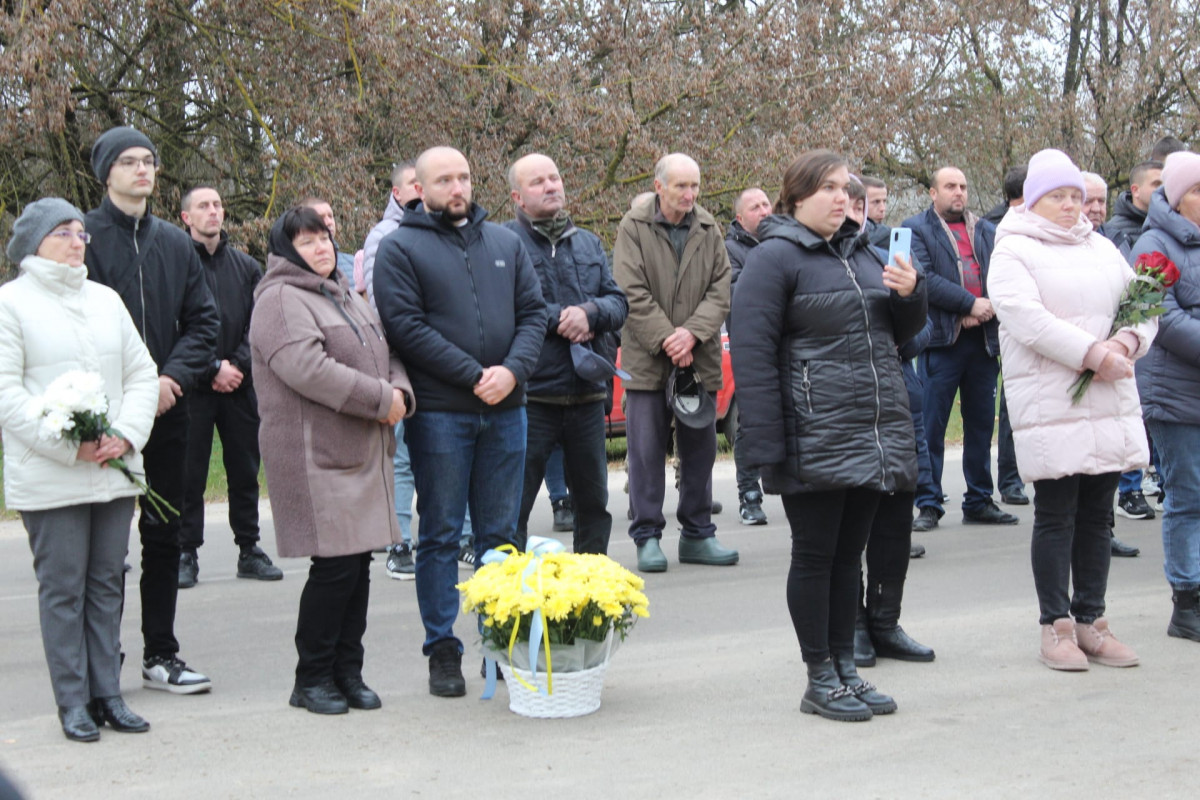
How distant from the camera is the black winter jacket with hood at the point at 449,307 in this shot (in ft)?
18.4

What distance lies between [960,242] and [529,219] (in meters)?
3.67

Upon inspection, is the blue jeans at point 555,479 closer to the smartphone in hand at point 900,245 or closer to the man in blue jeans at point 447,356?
the man in blue jeans at point 447,356

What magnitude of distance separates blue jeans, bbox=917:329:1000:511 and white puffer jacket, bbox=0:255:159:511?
5.84 m

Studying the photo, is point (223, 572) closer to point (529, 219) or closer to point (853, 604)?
point (529, 219)

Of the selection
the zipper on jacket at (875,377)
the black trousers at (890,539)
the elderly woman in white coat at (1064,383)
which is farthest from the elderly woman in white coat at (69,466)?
the elderly woman in white coat at (1064,383)

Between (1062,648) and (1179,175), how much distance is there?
2325 millimetres

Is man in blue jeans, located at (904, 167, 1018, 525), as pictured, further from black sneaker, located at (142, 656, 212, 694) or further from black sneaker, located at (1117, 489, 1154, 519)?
black sneaker, located at (142, 656, 212, 694)

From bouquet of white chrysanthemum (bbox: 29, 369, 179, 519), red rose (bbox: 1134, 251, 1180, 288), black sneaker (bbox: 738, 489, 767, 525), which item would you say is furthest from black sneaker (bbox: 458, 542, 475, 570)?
red rose (bbox: 1134, 251, 1180, 288)

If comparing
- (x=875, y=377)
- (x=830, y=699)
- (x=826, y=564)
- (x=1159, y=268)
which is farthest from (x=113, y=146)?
(x=1159, y=268)

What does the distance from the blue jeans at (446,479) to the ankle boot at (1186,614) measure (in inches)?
125

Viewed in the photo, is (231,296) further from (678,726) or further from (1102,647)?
(1102,647)

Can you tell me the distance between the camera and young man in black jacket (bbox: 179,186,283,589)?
8.08 meters

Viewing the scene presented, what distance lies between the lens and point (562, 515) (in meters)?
9.84

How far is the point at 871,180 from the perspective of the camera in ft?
30.7
